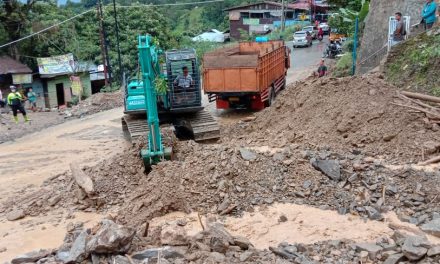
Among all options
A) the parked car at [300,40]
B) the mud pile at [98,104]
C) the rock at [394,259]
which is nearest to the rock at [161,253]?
the rock at [394,259]

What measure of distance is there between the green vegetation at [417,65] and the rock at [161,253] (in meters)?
7.26

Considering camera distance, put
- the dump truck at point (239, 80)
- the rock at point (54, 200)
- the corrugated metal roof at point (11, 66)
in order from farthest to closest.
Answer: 1. the corrugated metal roof at point (11, 66)
2. the dump truck at point (239, 80)
3. the rock at point (54, 200)

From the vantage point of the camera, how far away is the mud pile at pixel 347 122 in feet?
30.2

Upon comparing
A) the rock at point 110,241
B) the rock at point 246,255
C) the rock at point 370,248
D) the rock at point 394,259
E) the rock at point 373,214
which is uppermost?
the rock at point 110,241

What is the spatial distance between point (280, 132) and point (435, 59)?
4.28 m

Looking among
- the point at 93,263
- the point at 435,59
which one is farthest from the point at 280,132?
the point at 93,263

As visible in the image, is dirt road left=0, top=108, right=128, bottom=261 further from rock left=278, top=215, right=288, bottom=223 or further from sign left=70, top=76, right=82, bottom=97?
sign left=70, top=76, right=82, bottom=97

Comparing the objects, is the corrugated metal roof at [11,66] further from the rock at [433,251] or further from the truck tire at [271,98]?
the rock at [433,251]

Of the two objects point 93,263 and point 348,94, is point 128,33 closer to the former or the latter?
point 348,94

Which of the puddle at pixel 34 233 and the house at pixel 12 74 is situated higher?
the house at pixel 12 74

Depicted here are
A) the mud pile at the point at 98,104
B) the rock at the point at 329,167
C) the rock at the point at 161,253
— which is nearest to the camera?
the rock at the point at 161,253

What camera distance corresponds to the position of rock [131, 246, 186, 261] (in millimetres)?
6176

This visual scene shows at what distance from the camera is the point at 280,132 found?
1158 cm

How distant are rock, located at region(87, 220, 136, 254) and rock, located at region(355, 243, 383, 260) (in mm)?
3158
